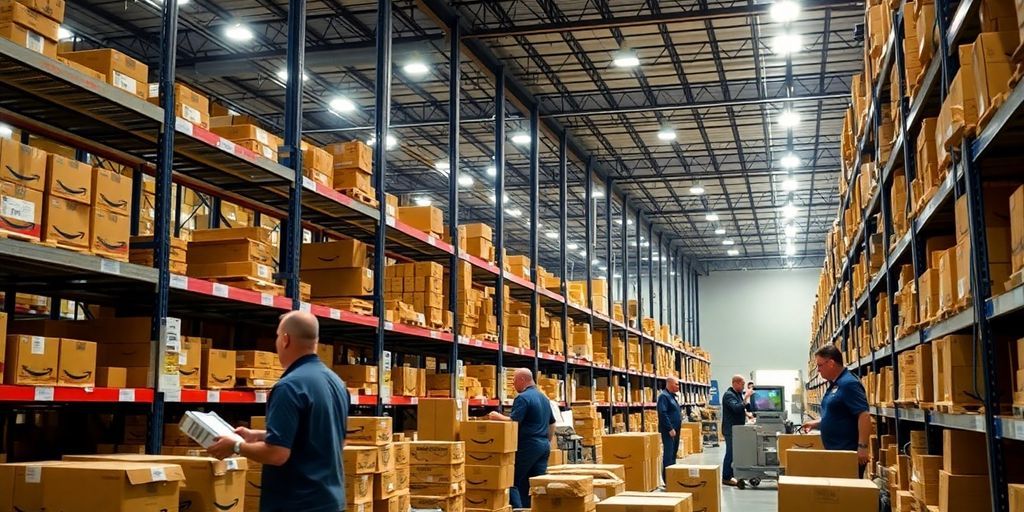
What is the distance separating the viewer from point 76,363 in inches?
226

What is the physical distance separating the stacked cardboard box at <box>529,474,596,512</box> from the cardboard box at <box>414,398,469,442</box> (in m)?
2.74

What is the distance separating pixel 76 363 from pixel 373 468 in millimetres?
2430

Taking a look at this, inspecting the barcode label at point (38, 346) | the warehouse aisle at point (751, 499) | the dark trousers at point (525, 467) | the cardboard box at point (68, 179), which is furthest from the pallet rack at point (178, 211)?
the warehouse aisle at point (751, 499)

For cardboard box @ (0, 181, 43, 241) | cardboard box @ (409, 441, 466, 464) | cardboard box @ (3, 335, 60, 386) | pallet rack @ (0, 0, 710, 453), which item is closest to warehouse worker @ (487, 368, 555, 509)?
pallet rack @ (0, 0, 710, 453)

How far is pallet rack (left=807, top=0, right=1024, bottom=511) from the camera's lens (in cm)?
434

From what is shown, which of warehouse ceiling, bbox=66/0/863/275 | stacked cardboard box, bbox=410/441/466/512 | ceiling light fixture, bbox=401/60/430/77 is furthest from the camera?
ceiling light fixture, bbox=401/60/430/77

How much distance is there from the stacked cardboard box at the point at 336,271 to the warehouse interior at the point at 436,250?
33 millimetres

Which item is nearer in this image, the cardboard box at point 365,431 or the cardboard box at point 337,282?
the cardboard box at point 365,431

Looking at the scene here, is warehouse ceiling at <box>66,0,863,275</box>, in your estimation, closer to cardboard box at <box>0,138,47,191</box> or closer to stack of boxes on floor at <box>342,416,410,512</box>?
stack of boxes on floor at <box>342,416,410,512</box>

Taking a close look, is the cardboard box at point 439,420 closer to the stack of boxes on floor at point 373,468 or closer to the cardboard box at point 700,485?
the stack of boxes on floor at point 373,468

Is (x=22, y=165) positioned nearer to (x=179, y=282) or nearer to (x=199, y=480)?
(x=179, y=282)

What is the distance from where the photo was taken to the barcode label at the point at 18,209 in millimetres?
5193

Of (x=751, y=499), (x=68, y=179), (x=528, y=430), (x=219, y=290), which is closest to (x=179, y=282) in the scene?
(x=219, y=290)

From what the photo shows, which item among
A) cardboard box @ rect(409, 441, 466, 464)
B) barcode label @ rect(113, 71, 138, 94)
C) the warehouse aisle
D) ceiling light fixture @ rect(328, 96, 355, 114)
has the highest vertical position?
ceiling light fixture @ rect(328, 96, 355, 114)
